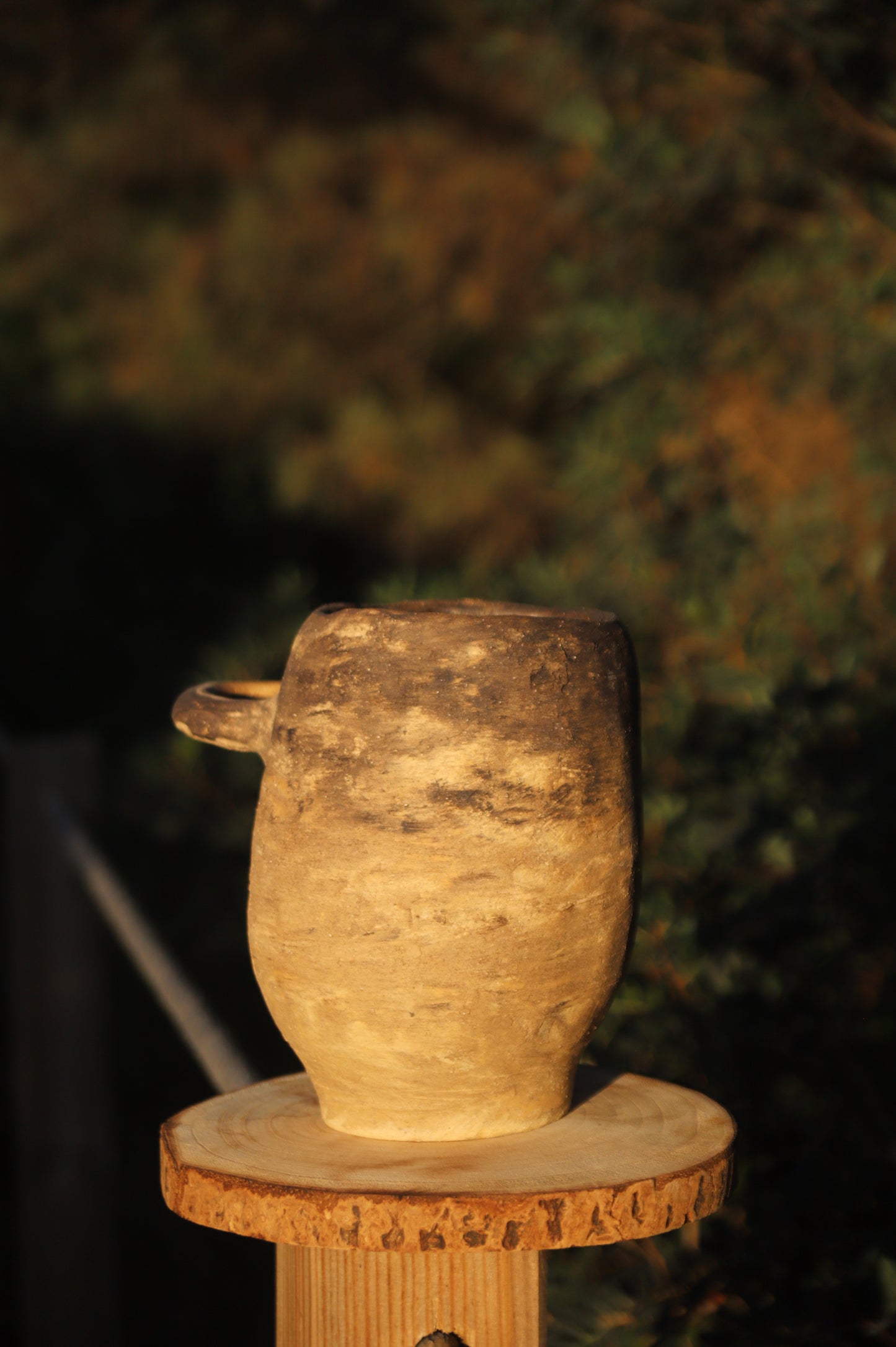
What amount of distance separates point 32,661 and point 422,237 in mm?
2998

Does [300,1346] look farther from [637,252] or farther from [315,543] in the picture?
[315,543]

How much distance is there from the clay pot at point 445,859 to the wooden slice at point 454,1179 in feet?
0.20

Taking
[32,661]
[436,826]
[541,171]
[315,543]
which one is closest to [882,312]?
[436,826]

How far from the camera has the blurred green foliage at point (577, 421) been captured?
7.66 feet

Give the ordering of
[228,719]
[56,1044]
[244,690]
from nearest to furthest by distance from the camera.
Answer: [228,719] → [244,690] → [56,1044]

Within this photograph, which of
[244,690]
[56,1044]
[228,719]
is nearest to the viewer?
[228,719]

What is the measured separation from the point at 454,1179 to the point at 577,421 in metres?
3.49

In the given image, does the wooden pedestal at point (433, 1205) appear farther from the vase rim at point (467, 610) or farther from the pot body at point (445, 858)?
the vase rim at point (467, 610)

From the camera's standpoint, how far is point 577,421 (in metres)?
4.26

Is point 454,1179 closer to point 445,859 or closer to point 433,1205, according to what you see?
point 433,1205

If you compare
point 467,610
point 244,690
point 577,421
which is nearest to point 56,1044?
point 244,690

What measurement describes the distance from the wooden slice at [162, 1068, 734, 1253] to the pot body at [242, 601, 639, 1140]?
0.06m

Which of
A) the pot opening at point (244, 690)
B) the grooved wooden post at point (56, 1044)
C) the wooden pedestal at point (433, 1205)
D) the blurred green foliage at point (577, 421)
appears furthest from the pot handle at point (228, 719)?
the grooved wooden post at point (56, 1044)

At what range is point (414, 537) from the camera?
604 centimetres
